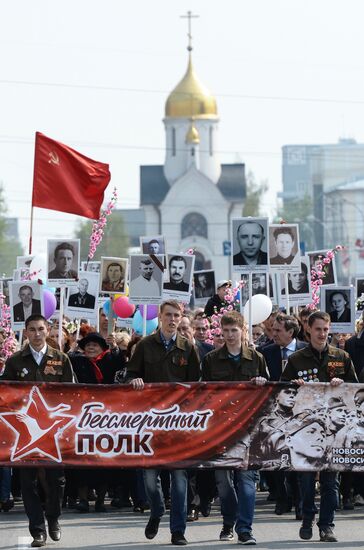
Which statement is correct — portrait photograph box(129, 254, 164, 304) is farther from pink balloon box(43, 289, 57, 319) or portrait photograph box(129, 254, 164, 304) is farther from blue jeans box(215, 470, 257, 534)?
blue jeans box(215, 470, 257, 534)

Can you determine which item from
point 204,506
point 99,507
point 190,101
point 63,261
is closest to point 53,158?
point 63,261

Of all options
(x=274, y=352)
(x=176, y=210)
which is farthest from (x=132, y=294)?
(x=176, y=210)

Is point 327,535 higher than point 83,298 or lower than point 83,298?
lower

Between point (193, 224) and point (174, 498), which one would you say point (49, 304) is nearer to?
point (174, 498)

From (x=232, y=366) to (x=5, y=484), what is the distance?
3258 mm

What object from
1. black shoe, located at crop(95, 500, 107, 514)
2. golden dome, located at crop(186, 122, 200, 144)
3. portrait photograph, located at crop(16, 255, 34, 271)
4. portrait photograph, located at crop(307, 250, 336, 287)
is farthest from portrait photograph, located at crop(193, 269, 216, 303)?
golden dome, located at crop(186, 122, 200, 144)

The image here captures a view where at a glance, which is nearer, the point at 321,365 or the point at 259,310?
the point at 321,365

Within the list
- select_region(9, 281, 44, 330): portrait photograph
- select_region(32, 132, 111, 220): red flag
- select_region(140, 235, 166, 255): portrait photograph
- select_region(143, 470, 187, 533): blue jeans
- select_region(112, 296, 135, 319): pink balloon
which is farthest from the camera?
select_region(140, 235, 166, 255): portrait photograph

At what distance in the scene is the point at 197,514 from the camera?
16125 mm

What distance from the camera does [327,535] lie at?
14.1 m

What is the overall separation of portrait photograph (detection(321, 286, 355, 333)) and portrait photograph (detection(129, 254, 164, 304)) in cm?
190

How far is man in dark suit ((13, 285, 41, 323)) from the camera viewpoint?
2050 centimetres

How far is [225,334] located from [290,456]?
48.3 inches

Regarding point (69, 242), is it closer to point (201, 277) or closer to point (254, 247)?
point (254, 247)
